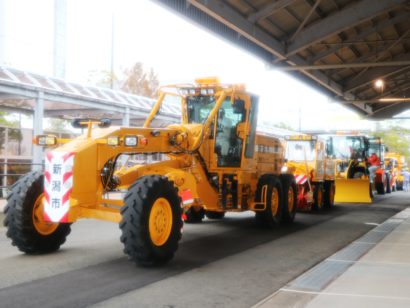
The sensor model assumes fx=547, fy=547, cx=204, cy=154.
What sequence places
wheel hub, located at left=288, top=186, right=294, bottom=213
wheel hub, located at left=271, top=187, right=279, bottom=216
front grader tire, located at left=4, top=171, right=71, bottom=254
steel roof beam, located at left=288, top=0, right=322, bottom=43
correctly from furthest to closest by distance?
1. steel roof beam, located at left=288, top=0, right=322, bottom=43
2. wheel hub, located at left=288, top=186, right=294, bottom=213
3. wheel hub, located at left=271, top=187, right=279, bottom=216
4. front grader tire, located at left=4, top=171, right=71, bottom=254

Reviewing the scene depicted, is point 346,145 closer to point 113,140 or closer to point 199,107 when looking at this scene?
point 199,107

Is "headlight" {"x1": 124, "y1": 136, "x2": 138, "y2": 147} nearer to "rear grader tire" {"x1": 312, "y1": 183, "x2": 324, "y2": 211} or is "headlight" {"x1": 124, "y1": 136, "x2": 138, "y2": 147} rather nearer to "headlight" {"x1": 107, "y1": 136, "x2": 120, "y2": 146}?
"headlight" {"x1": 107, "y1": 136, "x2": 120, "y2": 146}

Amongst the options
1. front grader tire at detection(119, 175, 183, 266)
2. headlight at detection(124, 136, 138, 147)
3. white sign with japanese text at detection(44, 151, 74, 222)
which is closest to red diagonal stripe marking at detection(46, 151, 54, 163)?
white sign with japanese text at detection(44, 151, 74, 222)

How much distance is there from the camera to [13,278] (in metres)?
6.36

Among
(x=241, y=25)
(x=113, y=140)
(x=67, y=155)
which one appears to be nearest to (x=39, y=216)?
(x=67, y=155)

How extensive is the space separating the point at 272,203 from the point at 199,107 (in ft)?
8.90

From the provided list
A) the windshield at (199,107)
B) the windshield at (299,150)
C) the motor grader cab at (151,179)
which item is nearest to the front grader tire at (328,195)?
the windshield at (299,150)

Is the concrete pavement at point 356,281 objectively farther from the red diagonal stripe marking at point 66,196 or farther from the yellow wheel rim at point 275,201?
the red diagonal stripe marking at point 66,196

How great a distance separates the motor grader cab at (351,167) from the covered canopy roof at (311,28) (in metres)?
2.97

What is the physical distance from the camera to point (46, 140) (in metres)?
Answer: 7.77

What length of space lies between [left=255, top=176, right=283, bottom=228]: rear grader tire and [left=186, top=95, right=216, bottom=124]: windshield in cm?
191

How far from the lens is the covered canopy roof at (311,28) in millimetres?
15211

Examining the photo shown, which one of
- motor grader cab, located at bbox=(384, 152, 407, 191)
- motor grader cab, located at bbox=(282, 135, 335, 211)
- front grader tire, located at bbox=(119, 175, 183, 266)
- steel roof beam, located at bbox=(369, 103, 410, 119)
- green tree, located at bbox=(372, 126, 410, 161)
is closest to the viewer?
front grader tire, located at bbox=(119, 175, 183, 266)

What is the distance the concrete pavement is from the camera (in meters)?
5.48
